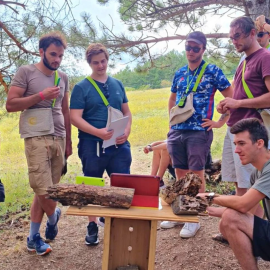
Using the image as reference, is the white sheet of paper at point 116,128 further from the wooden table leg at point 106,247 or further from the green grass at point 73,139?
the green grass at point 73,139

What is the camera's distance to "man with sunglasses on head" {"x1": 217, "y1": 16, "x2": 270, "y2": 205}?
8.83 ft

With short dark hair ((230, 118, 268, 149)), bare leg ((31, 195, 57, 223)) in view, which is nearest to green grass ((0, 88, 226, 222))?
bare leg ((31, 195, 57, 223))

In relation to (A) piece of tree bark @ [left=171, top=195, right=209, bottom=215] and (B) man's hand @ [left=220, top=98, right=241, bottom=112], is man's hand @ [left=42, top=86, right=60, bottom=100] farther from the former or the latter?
(B) man's hand @ [left=220, top=98, right=241, bottom=112]

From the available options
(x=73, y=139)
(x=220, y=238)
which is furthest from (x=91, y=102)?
(x=73, y=139)

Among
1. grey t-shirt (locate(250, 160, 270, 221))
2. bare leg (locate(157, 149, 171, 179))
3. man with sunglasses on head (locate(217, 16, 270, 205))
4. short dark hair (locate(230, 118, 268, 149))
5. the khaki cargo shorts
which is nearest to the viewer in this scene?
grey t-shirt (locate(250, 160, 270, 221))

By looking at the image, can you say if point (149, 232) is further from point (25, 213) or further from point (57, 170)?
point (25, 213)

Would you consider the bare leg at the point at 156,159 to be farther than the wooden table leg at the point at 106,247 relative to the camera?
Yes

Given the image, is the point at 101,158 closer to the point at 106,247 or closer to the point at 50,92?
the point at 50,92

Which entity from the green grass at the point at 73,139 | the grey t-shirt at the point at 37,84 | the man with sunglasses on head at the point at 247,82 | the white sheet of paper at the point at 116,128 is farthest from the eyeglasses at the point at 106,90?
the green grass at the point at 73,139

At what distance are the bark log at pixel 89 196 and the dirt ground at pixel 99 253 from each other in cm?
89

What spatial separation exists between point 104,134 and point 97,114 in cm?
22

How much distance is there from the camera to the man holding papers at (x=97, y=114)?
9.59 feet

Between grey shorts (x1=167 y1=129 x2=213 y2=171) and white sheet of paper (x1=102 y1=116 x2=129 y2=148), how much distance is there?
55cm

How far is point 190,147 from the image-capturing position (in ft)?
A: 10.2
